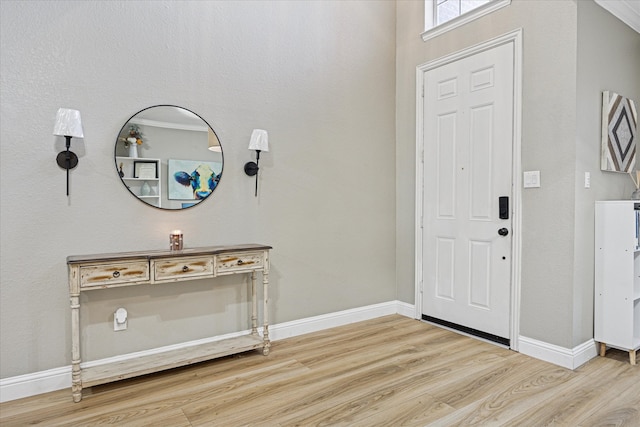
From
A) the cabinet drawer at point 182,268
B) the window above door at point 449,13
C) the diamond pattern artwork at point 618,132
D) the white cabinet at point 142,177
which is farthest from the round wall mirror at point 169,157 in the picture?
the diamond pattern artwork at point 618,132

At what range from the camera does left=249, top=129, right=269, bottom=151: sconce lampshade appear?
3.04 meters

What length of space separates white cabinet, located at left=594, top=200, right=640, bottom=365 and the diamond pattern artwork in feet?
1.16

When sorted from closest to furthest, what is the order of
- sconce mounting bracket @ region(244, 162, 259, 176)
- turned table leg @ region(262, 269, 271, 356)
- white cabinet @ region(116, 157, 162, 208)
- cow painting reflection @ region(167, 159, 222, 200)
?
white cabinet @ region(116, 157, 162, 208), cow painting reflection @ region(167, 159, 222, 200), turned table leg @ region(262, 269, 271, 356), sconce mounting bracket @ region(244, 162, 259, 176)

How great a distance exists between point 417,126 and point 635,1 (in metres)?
1.80

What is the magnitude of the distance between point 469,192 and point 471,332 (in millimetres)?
1164

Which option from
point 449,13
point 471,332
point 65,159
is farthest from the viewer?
point 449,13

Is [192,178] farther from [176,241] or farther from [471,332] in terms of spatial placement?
[471,332]

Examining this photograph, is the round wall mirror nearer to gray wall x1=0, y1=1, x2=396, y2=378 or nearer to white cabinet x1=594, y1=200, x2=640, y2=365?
gray wall x1=0, y1=1, x2=396, y2=378

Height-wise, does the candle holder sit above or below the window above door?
below

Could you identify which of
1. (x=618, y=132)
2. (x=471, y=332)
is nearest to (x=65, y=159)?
(x=471, y=332)

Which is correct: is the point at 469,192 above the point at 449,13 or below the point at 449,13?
below

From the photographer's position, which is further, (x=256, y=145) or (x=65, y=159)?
(x=256, y=145)

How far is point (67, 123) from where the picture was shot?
7.70 feet

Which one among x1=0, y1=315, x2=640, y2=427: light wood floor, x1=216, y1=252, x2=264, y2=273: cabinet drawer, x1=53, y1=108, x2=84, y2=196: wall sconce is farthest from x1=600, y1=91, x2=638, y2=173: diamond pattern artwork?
x1=53, y1=108, x2=84, y2=196: wall sconce
